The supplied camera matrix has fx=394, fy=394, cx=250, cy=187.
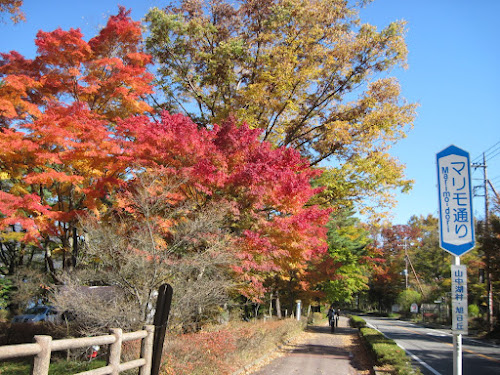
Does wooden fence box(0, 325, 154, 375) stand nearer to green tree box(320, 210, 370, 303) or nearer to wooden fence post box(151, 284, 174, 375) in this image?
wooden fence post box(151, 284, 174, 375)

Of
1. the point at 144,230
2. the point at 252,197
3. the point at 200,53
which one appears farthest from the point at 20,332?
the point at 200,53

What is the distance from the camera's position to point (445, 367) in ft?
43.4

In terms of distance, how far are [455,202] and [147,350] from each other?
Answer: 5.43m

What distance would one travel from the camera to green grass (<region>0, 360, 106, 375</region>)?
9.52m

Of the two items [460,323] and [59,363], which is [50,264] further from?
[460,323]

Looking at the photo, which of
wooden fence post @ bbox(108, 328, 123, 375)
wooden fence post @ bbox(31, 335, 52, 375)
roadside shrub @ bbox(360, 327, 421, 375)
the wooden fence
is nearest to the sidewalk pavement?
roadside shrub @ bbox(360, 327, 421, 375)

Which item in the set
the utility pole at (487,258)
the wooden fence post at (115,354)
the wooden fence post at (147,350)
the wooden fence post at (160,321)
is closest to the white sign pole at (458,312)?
the wooden fence post at (160,321)

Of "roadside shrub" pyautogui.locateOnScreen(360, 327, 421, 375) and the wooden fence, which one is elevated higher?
the wooden fence

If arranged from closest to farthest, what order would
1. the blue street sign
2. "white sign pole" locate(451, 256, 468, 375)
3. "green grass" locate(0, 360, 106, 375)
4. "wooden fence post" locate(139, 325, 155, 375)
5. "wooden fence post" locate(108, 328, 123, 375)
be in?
"wooden fence post" locate(108, 328, 123, 375) → "white sign pole" locate(451, 256, 468, 375) → the blue street sign → "wooden fence post" locate(139, 325, 155, 375) → "green grass" locate(0, 360, 106, 375)

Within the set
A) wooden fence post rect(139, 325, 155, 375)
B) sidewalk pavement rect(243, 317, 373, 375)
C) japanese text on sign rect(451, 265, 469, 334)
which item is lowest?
sidewalk pavement rect(243, 317, 373, 375)

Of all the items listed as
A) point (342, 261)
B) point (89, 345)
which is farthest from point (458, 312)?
point (342, 261)

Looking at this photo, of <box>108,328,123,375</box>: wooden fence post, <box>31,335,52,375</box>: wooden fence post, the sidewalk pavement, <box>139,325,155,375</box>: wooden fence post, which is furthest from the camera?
the sidewalk pavement

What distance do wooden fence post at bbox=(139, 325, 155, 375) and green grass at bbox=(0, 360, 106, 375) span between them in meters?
3.63

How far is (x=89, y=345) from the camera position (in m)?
4.89
